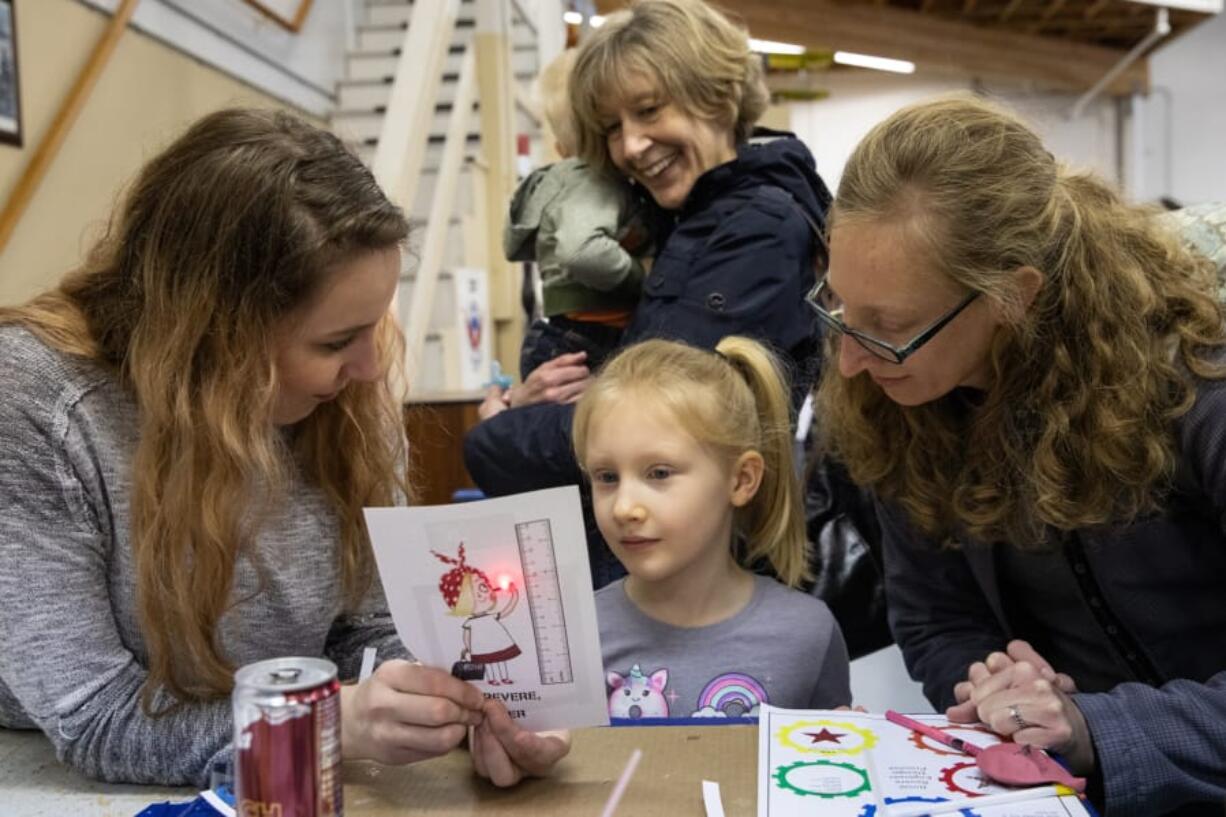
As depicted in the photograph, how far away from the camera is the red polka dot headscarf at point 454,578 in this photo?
0.92m

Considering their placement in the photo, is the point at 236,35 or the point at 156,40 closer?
the point at 156,40

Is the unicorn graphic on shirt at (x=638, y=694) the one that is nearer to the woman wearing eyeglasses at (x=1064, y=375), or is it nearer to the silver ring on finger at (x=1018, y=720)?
the woman wearing eyeglasses at (x=1064, y=375)

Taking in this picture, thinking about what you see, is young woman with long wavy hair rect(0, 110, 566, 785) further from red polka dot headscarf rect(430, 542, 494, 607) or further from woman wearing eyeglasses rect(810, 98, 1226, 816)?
woman wearing eyeglasses rect(810, 98, 1226, 816)

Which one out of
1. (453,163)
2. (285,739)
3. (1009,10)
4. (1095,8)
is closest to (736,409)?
(285,739)

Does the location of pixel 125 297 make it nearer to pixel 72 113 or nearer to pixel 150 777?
pixel 150 777

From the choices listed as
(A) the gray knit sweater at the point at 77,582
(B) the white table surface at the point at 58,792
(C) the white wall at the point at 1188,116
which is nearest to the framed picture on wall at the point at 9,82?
(A) the gray knit sweater at the point at 77,582

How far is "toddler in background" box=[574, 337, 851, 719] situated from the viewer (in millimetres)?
1484

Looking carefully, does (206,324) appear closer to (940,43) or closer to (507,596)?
(507,596)

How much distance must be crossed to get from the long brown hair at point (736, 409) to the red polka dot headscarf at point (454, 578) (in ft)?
2.17

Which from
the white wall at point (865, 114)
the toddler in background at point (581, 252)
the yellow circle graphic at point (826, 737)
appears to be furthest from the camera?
the white wall at point (865, 114)

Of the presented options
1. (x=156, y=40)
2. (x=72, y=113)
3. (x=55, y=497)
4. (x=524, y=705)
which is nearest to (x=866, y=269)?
(x=524, y=705)

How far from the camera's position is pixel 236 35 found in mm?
5262

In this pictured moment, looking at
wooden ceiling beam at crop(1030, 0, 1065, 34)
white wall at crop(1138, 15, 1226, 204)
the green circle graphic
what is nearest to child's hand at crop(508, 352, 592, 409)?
the green circle graphic

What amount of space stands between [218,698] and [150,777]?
0.31 ft
